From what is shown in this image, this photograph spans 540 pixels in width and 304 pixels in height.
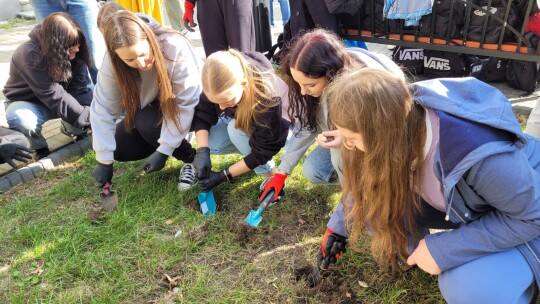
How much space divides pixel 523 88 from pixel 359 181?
2783mm

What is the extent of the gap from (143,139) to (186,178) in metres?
0.37

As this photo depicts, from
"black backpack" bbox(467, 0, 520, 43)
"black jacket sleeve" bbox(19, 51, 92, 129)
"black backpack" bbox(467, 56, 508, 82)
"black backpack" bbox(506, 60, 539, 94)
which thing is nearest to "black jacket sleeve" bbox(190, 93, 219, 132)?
"black jacket sleeve" bbox(19, 51, 92, 129)

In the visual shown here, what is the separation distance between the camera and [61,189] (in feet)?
8.79

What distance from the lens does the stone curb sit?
2.81 metres

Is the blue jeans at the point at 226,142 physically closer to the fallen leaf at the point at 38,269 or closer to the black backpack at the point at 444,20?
the fallen leaf at the point at 38,269

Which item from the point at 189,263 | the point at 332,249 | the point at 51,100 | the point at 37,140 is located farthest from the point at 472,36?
the point at 37,140

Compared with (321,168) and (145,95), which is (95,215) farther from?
(321,168)

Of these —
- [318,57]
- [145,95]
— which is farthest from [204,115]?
[318,57]

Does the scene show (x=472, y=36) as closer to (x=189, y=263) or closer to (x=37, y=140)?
(x=189, y=263)

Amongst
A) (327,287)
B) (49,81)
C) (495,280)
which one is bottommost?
(327,287)

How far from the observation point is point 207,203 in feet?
7.88

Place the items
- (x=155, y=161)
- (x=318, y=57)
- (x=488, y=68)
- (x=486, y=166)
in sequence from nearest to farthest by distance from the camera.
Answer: (x=486, y=166), (x=318, y=57), (x=155, y=161), (x=488, y=68)

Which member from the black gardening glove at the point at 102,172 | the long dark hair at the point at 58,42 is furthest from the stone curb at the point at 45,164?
the black gardening glove at the point at 102,172

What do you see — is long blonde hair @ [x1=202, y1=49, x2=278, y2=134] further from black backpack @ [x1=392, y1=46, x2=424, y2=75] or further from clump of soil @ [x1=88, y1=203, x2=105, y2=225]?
black backpack @ [x1=392, y1=46, x2=424, y2=75]
